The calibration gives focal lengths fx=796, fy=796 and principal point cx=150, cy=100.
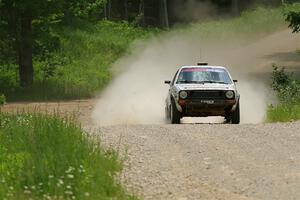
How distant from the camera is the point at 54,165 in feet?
33.1

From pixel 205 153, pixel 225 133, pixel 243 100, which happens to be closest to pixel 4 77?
pixel 243 100

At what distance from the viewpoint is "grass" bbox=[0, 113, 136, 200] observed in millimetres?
9242

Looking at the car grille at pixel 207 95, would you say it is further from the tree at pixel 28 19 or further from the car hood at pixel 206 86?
the tree at pixel 28 19

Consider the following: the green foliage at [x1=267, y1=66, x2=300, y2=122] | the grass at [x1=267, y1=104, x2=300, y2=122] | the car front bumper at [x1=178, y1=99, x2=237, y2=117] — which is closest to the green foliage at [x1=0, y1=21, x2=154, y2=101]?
the green foliage at [x1=267, y1=66, x2=300, y2=122]

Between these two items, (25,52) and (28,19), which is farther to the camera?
(25,52)

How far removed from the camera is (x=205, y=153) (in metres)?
13.3

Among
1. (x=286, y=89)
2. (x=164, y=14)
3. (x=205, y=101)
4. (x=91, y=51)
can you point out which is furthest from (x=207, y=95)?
(x=164, y=14)

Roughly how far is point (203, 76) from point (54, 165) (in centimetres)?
1174

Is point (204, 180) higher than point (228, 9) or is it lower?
lower

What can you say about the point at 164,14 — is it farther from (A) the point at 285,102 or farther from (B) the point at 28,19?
(A) the point at 285,102

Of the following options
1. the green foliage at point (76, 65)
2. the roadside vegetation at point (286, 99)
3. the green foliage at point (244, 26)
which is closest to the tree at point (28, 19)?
the green foliage at point (76, 65)

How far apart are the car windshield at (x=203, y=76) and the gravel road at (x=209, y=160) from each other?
377 centimetres

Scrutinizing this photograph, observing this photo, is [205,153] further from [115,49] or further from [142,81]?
[115,49]

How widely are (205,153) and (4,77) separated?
86.3ft
